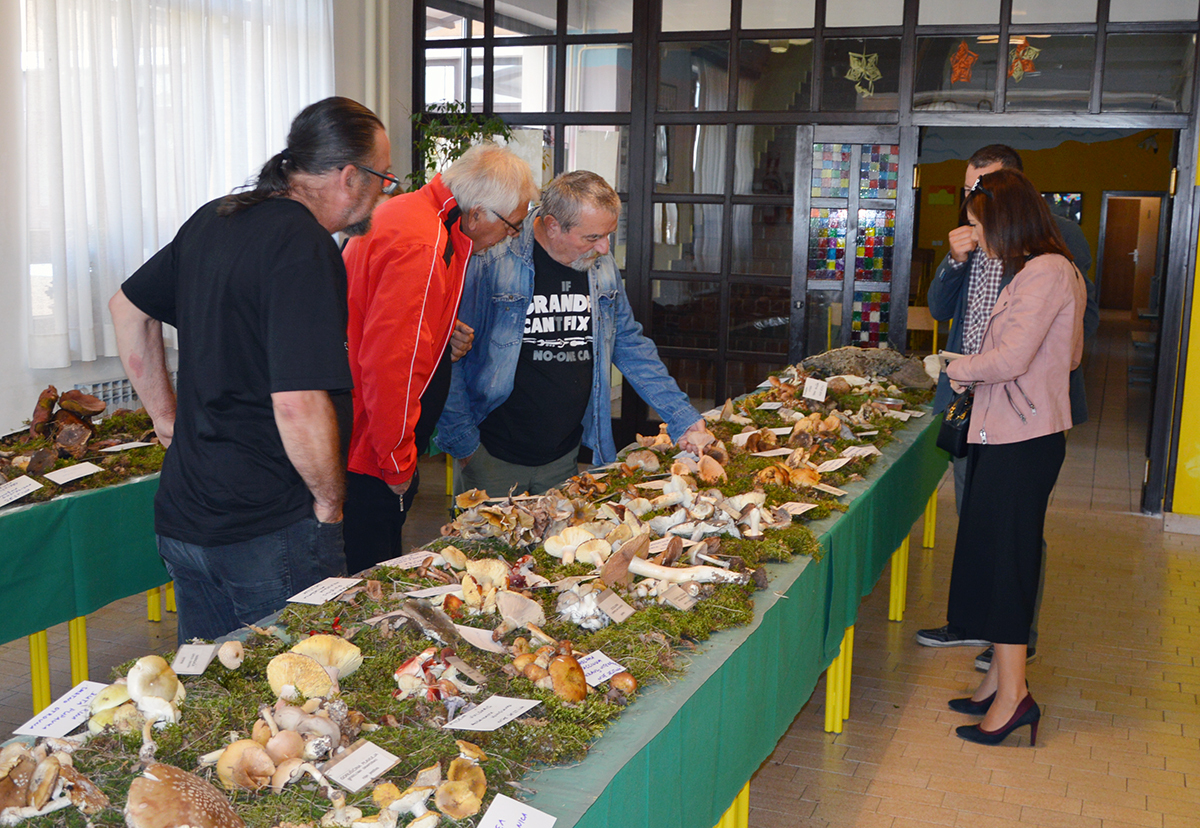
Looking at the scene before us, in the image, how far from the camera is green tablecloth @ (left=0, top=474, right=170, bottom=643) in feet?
8.94

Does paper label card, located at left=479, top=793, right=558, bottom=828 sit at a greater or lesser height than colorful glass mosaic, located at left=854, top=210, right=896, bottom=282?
lesser

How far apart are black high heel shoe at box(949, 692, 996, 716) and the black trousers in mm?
1934

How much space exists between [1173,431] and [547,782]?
546 cm

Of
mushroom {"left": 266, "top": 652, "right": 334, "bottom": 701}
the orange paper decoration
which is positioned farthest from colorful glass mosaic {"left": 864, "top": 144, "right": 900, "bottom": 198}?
mushroom {"left": 266, "top": 652, "right": 334, "bottom": 701}

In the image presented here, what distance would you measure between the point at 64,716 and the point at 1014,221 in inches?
99.9

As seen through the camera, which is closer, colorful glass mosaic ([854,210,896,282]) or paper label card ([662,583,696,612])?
paper label card ([662,583,696,612])

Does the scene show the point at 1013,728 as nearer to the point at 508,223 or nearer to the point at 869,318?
the point at 508,223

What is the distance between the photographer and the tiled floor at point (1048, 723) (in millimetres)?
2754

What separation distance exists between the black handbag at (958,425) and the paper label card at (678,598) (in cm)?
148

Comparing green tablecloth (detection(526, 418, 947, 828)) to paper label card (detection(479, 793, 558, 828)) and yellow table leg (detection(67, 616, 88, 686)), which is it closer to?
paper label card (detection(479, 793, 558, 828))

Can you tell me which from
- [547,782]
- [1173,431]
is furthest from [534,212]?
[1173,431]

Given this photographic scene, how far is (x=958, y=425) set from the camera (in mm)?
3029

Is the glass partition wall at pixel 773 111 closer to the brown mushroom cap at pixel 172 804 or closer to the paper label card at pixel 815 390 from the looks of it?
the paper label card at pixel 815 390

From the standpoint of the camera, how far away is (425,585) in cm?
183
